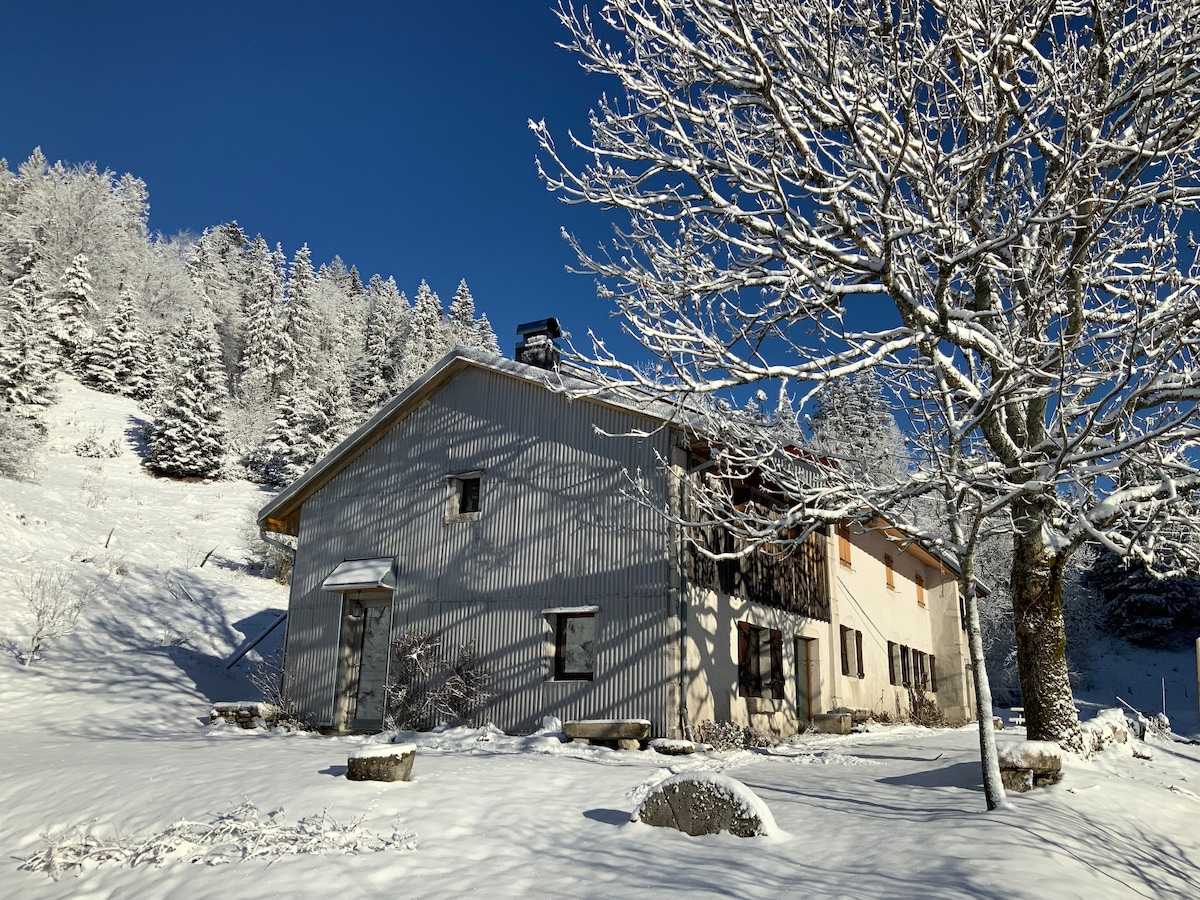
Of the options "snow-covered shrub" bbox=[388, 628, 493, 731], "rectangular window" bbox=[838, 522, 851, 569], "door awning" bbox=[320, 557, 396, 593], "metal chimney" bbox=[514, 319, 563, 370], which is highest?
"metal chimney" bbox=[514, 319, 563, 370]

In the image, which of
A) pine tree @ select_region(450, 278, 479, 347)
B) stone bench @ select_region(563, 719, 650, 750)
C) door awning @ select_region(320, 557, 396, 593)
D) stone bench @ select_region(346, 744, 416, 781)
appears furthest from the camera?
pine tree @ select_region(450, 278, 479, 347)

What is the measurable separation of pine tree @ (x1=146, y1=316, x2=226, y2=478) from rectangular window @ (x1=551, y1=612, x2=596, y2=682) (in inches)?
1279

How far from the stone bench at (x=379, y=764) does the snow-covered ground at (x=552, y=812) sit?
16 cm

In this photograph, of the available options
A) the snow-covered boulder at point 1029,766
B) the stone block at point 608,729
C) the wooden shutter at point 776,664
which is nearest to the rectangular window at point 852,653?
the wooden shutter at point 776,664

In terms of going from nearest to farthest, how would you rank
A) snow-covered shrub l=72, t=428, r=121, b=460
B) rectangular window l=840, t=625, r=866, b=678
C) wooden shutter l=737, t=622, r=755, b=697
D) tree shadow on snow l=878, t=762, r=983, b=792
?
1. tree shadow on snow l=878, t=762, r=983, b=792
2. wooden shutter l=737, t=622, r=755, b=697
3. rectangular window l=840, t=625, r=866, b=678
4. snow-covered shrub l=72, t=428, r=121, b=460

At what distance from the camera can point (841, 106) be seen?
7754 millimetres

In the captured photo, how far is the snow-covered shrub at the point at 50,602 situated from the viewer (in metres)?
20.3

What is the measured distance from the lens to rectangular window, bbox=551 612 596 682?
51.4 feet

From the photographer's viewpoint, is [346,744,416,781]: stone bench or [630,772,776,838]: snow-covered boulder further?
[346,744,416,781]: stone bench

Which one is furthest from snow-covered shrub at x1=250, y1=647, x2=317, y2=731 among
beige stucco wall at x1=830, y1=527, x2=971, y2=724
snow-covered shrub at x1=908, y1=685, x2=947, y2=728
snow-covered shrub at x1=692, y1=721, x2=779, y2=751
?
snow-covered shrub at x1=908, y1=685, x2=947, y2=728

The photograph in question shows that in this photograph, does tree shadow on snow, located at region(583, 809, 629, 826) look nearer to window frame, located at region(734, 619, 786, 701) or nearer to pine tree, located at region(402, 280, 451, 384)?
window frame, located at region(734, 619, 786, 701)

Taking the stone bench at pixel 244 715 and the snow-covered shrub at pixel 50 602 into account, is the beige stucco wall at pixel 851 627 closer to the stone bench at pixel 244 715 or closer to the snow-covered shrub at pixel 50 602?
the stone bench at pixel 244 715

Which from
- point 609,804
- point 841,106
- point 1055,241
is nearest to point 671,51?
point 841,106

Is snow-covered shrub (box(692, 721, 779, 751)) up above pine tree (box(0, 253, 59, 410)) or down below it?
below
